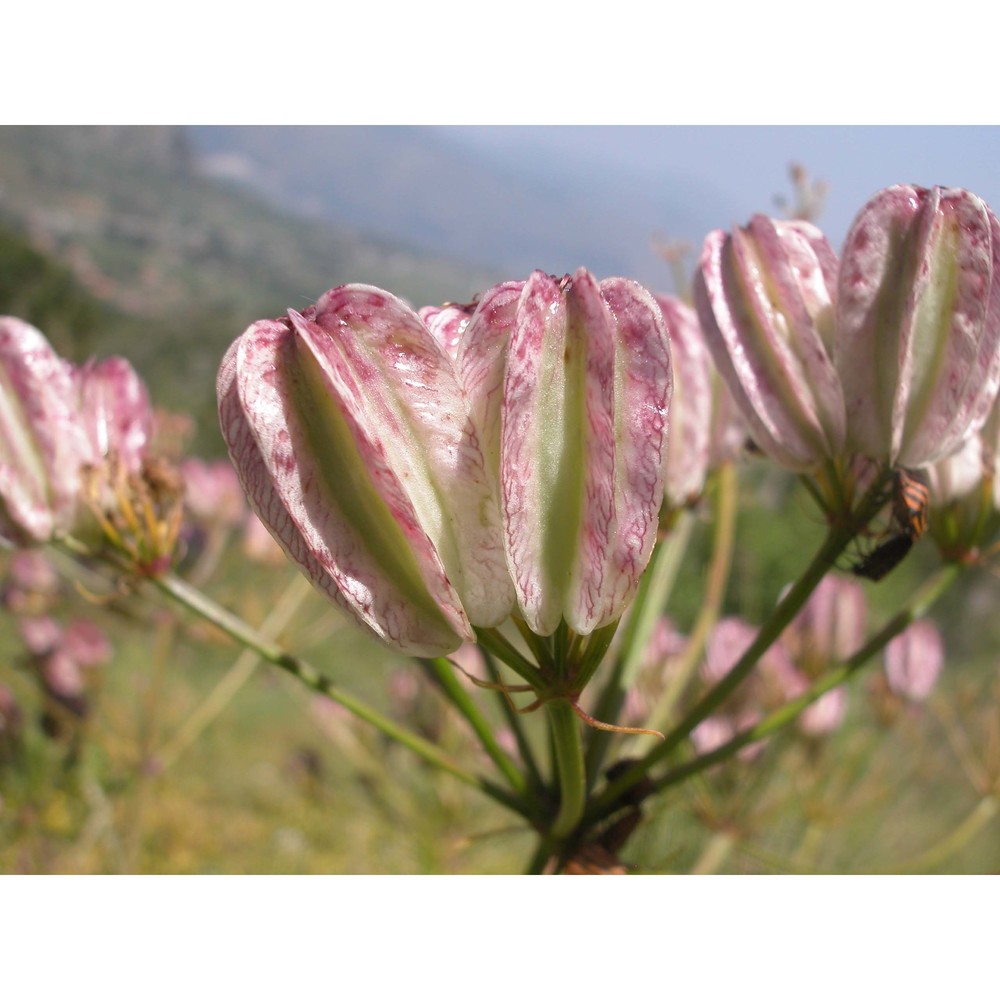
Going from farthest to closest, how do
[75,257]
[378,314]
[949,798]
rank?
[75,257], [949,798], [378,314]

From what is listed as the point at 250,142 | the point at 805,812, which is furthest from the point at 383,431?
the point at 250,142

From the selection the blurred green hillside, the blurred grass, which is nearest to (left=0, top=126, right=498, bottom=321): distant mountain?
the blurred green hillside

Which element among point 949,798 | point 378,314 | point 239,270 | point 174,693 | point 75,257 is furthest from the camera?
point 239,270

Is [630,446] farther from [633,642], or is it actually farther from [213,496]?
[213,496]

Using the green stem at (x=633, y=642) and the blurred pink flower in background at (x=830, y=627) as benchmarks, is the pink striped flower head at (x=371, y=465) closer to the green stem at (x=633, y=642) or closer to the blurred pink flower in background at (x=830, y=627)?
the green stem at (x=633, y=642)

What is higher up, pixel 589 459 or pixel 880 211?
pixel 880 211

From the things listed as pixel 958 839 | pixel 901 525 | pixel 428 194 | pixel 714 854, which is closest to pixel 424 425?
pixel 901 525

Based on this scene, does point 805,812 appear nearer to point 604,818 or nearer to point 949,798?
point 604,818
